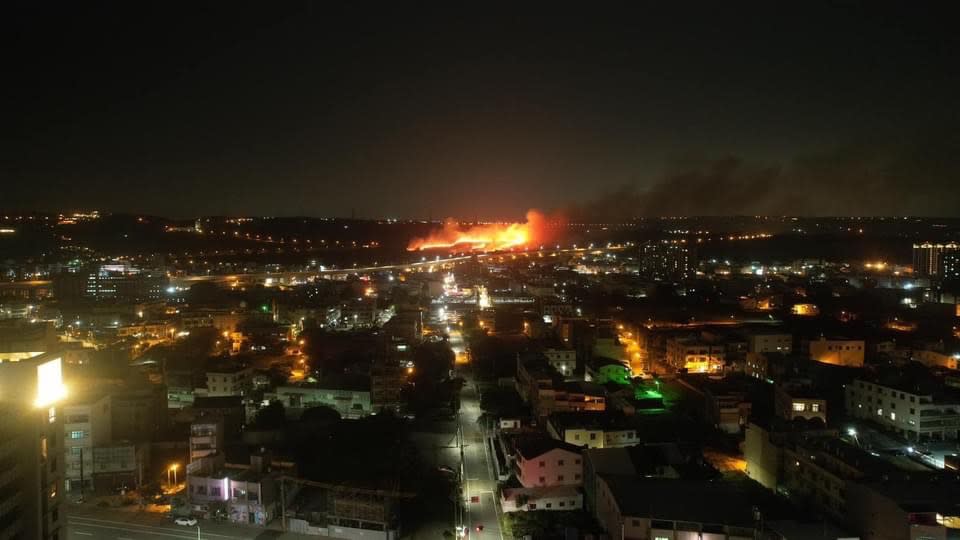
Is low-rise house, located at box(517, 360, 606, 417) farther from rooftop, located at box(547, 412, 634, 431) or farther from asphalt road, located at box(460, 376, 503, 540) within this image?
asphalt road, located at box(460, 376, 503, 540)

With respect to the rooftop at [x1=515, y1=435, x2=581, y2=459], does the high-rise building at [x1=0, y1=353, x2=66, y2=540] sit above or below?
above

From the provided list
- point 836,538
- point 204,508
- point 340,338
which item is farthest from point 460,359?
point 836,538

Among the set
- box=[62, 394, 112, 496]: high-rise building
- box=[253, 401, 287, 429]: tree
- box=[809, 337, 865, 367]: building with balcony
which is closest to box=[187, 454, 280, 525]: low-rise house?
box=[62, 394, 112, 496]: high-rise building

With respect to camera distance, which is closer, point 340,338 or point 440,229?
point 340,338

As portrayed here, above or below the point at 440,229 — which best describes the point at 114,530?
below

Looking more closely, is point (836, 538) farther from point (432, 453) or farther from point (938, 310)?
point (938, 310)

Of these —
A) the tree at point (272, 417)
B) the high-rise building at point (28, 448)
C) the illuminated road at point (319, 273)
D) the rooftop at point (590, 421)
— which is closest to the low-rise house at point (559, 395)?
the rooftop at point (590, 421)

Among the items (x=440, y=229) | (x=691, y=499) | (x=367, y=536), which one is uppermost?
(x=440, y=229)
